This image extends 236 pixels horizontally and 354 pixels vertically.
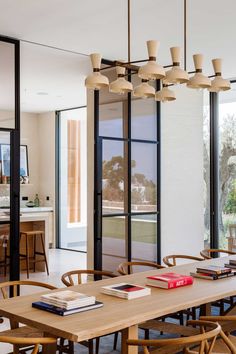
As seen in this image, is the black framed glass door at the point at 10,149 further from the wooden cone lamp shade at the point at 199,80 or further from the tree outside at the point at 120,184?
the wooden cone lamp shade at the point at 199,80

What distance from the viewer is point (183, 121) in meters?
6.70

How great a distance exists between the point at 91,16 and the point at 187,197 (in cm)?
324

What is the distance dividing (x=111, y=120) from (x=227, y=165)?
1982 millimetres

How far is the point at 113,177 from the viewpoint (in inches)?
233

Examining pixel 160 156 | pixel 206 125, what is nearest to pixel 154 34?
pixel 160 156

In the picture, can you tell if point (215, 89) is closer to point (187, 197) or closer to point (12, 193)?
point (12, 193)

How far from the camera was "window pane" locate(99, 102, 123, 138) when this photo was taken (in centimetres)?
580

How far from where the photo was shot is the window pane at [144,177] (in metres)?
6.13

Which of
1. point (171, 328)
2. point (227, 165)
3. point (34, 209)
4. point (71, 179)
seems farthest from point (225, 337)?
point (71, 179)

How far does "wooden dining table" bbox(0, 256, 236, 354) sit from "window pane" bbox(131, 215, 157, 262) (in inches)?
115

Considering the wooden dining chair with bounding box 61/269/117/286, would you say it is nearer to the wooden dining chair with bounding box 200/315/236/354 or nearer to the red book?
the red book

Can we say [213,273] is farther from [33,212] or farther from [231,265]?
[33,212]

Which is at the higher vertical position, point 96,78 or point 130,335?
point 96,78

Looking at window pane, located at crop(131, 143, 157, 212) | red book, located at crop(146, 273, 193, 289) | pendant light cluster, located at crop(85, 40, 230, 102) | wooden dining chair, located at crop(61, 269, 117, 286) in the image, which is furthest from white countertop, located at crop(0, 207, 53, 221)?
red book, located at crop(146, 273, 193, 289)
